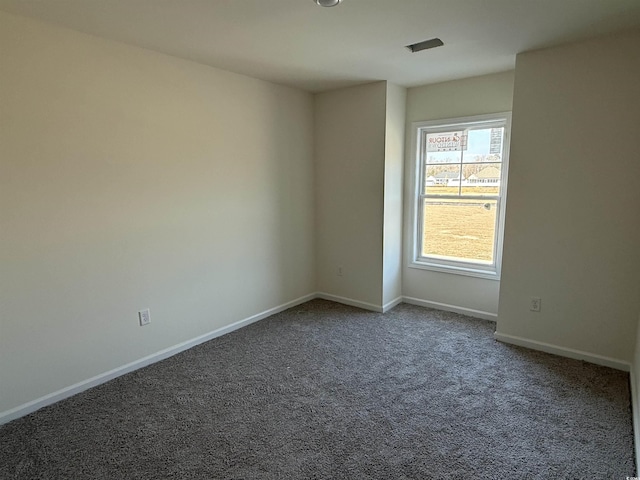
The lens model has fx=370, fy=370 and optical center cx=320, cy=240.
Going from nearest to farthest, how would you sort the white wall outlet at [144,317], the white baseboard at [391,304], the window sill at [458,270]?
the white wall outlet at [144,317] → the window sill at [458,270] → the white baseboard at [391,304]

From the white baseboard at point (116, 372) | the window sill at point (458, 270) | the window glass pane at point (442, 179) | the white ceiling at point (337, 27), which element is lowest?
the white baseboard at point (116, 372)

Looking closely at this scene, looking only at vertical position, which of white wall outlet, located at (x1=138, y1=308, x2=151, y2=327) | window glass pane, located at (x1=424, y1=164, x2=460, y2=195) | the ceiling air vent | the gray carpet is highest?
the ceiling air vent

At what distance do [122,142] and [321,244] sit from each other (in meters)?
2.40

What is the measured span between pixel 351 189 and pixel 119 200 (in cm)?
228

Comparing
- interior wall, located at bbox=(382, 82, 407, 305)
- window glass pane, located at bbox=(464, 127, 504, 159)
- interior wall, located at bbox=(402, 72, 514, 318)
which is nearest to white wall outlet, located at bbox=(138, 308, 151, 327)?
interior wall, located at bbox=(382, 82, 407, 305)

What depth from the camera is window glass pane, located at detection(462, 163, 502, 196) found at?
3654 mm

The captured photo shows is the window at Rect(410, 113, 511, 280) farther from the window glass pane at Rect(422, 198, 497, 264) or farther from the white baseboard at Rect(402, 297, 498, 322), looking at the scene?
the white baseboard at Rect(402, 297, 498, 322)

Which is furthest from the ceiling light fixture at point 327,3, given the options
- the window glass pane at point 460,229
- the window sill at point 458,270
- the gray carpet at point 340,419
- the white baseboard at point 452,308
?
the white baseboard at point 452,308

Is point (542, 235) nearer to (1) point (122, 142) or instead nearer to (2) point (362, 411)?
(2) point (362, 411)

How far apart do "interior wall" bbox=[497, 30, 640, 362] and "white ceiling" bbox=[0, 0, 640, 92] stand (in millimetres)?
243

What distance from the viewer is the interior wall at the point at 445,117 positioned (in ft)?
11.5

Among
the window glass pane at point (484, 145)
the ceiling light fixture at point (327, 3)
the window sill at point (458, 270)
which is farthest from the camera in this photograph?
the window sill at point (458, 270)

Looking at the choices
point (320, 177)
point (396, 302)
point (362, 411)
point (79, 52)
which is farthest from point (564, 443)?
point (79, 52)

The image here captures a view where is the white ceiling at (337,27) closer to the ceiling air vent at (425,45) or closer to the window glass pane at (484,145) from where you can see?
the ceiling air vent at (425,45)
